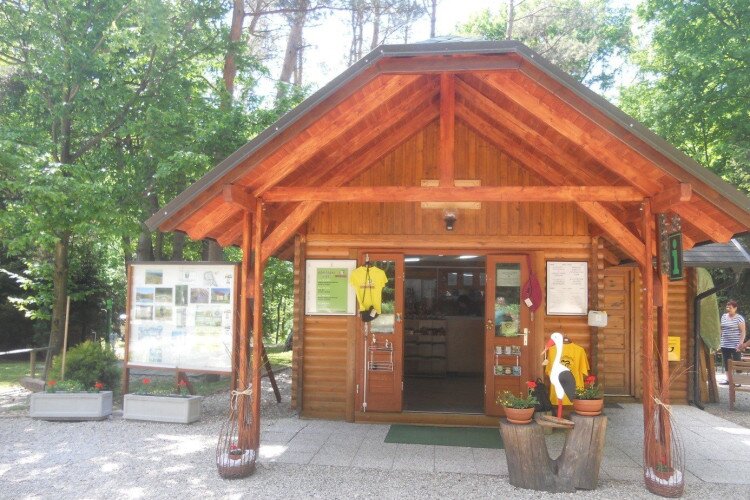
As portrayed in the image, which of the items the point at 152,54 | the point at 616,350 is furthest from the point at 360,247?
→ the point at 152,54

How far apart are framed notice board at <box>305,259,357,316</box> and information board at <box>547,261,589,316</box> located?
2666mm

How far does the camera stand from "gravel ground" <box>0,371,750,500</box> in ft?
17.3

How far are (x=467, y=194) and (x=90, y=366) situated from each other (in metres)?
6.30

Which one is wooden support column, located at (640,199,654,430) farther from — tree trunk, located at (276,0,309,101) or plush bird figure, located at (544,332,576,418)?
tree trunk, located at (276,0,309,101)

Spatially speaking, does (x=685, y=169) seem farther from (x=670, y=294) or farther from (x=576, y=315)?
(x=670, y=294)

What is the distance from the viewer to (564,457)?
5465 mm

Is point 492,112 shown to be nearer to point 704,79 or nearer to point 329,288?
point 329,288

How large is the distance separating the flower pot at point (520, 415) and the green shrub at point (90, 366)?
6338mm

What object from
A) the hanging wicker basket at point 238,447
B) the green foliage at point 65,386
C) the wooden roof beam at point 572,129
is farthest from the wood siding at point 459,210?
the green foliage at point 65,386

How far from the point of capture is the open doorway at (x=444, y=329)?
10.7 meters

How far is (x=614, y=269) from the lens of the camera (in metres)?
10.2

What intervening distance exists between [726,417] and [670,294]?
204 cm

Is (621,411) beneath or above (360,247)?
beneath

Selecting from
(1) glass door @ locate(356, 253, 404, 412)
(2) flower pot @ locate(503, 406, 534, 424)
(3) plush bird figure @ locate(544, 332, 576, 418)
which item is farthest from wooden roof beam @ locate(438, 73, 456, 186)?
(2) flower pot @ locate(503, 406, 534, 424)
